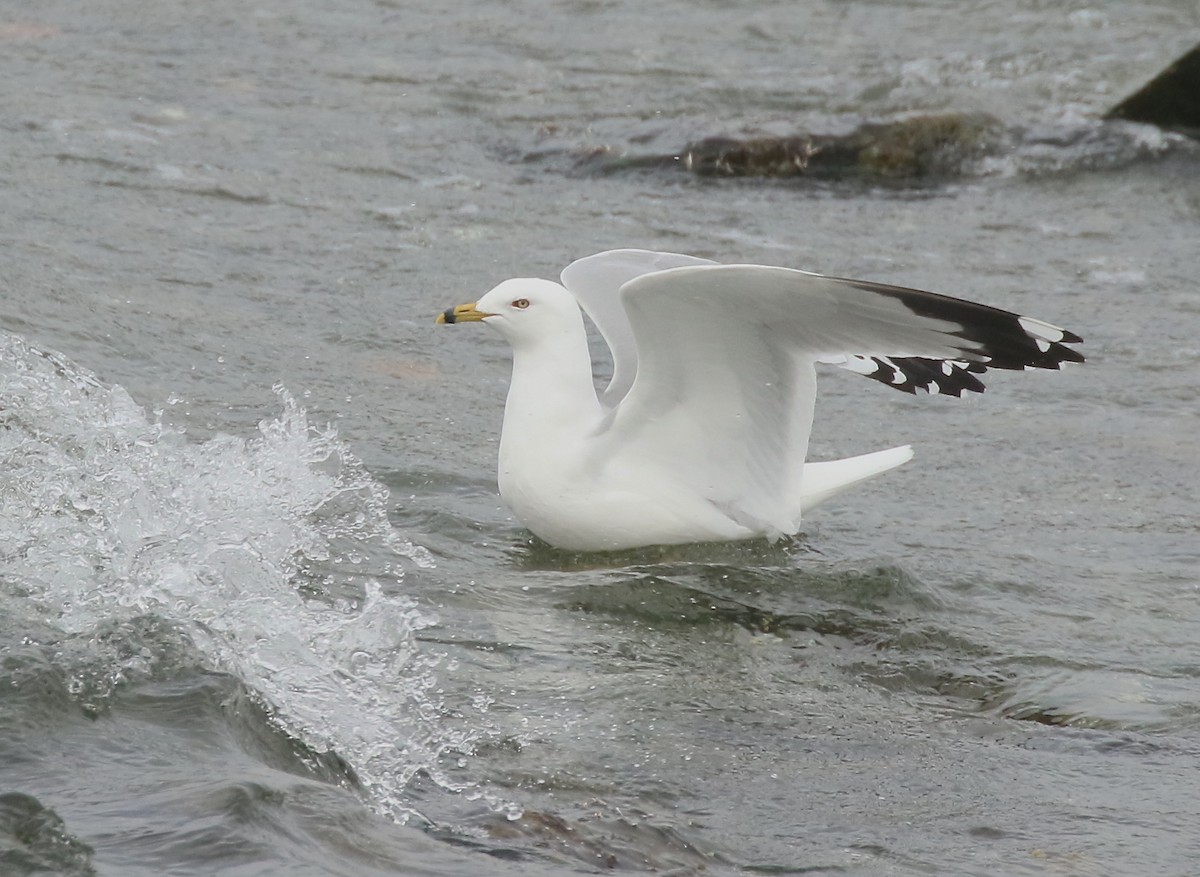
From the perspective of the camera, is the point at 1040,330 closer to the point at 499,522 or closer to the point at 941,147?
the point at 499,522

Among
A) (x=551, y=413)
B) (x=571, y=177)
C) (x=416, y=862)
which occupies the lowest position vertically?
(x=416, y=862)

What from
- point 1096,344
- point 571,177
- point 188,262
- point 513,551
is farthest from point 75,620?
point 571,177

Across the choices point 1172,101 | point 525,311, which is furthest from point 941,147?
point 525,311

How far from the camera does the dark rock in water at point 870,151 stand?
996 cm

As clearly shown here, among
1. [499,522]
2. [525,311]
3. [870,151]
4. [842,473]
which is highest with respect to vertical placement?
[870,151]

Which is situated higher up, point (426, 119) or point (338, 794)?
point (426, 119)

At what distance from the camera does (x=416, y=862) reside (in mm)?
3307

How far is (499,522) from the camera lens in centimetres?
591

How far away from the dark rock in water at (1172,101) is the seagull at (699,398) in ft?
18.2

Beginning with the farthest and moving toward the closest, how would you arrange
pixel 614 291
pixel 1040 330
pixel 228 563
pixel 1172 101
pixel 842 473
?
pixel 1172 101 < pixel 614 291 < pixel 842 473 < pixel 1040 330 < pixel 228 563

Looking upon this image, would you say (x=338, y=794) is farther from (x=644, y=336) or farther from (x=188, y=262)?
(x=188, y=262)

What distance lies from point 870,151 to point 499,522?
4.99 metres

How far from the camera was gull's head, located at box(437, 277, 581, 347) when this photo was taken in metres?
5.88

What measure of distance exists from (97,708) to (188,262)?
438 cm
